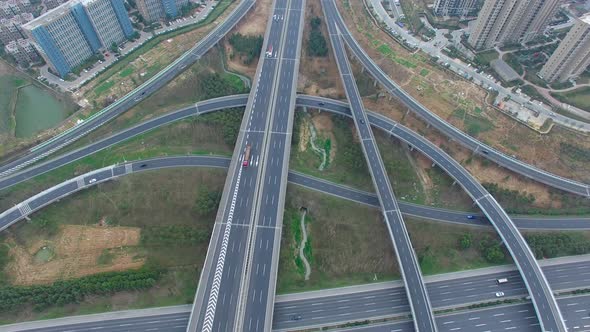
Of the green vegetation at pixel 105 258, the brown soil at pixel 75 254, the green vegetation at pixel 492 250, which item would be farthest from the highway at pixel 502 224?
the green vegetation at pixel 105 258

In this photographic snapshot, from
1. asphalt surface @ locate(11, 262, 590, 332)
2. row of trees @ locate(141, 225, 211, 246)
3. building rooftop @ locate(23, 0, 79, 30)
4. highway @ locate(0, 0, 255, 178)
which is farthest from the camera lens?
building rooftop @ locate(23, 0, 79, 30)

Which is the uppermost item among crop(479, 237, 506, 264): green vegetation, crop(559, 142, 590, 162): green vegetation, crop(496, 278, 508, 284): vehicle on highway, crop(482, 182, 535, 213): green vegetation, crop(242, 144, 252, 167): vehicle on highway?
crop(559, 142, 590, 162): green vegetation

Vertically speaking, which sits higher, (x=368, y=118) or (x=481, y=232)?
(x=368, y=118)

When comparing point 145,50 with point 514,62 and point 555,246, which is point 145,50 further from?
point 555,246

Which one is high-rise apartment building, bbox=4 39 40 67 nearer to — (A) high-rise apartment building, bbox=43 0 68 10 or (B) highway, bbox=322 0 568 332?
(A) high-rise apartment building, bbox=43 0 68 10

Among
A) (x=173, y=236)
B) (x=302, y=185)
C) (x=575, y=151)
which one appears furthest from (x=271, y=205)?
(x=575, y=151)

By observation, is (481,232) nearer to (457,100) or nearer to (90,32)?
(457,100)

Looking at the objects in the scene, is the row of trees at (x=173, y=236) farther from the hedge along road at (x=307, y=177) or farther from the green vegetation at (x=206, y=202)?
the hedge along road at (x=307, y=177)

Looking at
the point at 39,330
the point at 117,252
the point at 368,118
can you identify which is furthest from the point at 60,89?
the point at 368,118

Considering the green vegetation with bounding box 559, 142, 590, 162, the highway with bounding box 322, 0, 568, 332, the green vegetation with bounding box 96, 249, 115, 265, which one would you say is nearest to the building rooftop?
the green vegetation with bounding box 96, 249, 115, 265
